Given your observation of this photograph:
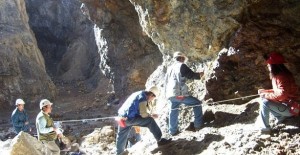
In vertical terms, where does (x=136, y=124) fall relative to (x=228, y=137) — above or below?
above

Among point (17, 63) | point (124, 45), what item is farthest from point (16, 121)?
point (17, 63)

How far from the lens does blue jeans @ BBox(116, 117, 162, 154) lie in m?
6.91

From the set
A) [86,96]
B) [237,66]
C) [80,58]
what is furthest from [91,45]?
[237,66]

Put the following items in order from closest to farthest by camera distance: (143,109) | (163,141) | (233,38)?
(143,109) < (163,141) < (233,38)

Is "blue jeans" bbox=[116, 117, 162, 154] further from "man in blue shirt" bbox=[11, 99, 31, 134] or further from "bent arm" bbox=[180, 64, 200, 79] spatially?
"man in blue shirt" bbox=[11, 99, 31, 134]

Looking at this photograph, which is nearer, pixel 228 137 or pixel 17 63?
pixel 228 137

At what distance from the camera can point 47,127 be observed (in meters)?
7.14

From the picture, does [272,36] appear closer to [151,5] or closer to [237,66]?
[237,66]

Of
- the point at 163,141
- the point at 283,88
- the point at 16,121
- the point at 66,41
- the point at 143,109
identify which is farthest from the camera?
the point at 66,41

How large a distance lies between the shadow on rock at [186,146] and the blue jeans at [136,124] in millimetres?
257

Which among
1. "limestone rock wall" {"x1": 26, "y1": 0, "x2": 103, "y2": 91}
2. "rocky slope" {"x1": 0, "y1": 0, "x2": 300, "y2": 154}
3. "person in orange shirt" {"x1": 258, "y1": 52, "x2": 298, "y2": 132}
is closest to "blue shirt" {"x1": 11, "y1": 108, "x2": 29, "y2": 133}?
"rocky slope" {"x1": 0, "y1": 0, "x2": 300, "y2": 154}

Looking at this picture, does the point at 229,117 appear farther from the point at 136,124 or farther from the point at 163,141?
the point at 136,124

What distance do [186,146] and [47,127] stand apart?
272 cm

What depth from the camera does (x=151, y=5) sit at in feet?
32.2
